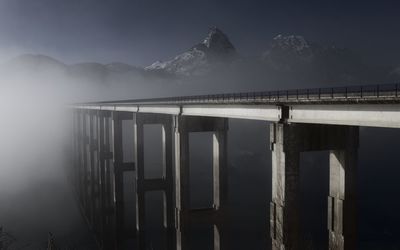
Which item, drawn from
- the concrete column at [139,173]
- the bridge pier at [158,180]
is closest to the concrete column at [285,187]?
the bridge pier at [158,180]

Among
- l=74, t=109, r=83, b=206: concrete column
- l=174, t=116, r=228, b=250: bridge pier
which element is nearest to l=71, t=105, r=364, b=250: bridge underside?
l=174, t=116, r=228, b=250: bridge pier

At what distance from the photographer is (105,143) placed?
72125mm

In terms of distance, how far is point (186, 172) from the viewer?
1316 inches

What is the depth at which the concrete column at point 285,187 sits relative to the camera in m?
18.5

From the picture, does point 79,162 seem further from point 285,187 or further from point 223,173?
point 285,187

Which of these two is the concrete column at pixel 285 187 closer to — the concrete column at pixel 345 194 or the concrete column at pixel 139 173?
the concrete column at pixel 345 194

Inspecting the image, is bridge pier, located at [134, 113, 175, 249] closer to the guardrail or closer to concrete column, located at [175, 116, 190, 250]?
concrete column, located at [175, 116, 190, 250]

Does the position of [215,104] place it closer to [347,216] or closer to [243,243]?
[347,216]

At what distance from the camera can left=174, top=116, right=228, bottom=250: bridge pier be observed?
3244 cm

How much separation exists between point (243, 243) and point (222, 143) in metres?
51.6

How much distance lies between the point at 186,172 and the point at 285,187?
16006 mm

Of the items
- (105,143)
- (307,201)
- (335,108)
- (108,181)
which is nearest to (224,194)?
(335,108)

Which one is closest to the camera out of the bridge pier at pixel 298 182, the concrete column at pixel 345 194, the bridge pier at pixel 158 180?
the bridge pier at pixel 298 182

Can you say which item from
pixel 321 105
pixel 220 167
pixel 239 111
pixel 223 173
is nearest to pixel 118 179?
pixel 223 173
